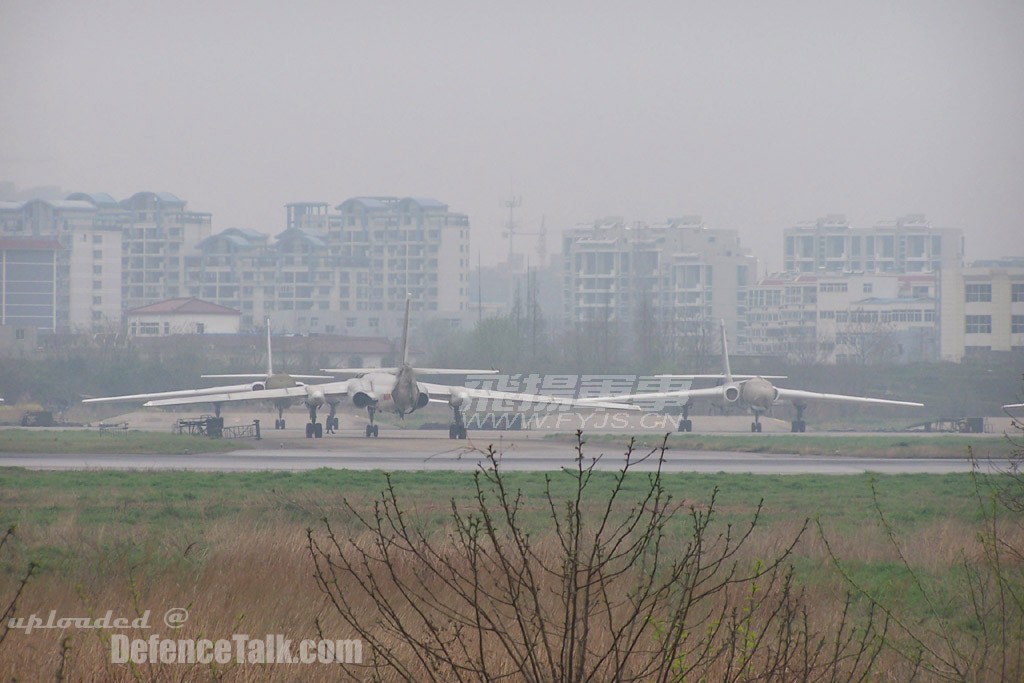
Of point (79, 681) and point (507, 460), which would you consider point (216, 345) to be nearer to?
point (507, 460)

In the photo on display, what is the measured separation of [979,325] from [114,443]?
7121 centimetres

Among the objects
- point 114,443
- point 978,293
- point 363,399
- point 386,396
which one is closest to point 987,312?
point 978,293

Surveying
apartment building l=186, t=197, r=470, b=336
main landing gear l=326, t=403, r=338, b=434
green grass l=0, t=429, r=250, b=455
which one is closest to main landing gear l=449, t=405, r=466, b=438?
green grass l=0, t=429, r=250, b=455

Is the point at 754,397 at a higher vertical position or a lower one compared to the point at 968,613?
higher

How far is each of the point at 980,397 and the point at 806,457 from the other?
143ft

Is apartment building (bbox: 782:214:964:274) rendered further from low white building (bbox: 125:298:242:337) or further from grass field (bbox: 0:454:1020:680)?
Result: grass field (bbox: 0:454:1020:680)

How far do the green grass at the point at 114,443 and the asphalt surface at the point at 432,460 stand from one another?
1.24 metres

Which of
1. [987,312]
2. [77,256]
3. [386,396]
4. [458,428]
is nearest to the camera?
[386,396]

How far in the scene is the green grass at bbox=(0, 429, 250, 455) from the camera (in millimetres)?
38125

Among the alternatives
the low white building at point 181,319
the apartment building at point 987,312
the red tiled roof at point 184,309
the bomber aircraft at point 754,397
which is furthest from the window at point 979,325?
the red tiled roof at point 184,309

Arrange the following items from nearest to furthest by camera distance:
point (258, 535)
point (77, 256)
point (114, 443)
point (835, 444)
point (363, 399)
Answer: point (258, 535)
point (114, 443)
point (363, 399)
point (835, 444)
point (77, 256)

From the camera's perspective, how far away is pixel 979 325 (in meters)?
92.8

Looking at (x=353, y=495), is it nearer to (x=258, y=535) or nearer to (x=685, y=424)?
(x=258, y=535)

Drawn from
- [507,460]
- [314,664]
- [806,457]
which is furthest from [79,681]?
[806,457]
